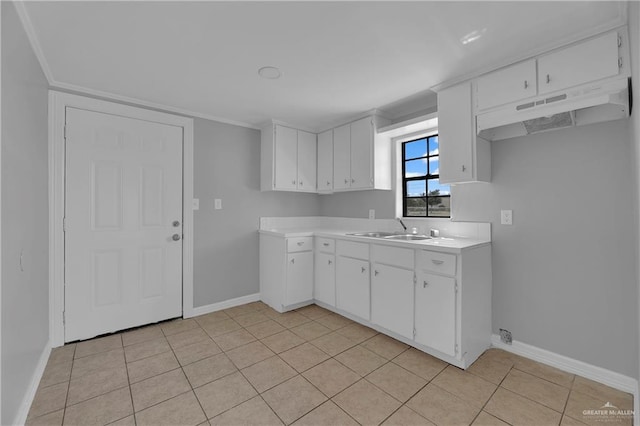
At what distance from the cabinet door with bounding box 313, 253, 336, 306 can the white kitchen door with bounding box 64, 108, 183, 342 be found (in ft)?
4.98

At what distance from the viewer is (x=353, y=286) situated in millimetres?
2859

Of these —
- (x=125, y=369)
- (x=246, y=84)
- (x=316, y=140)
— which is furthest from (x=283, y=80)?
(x=125, y=369)

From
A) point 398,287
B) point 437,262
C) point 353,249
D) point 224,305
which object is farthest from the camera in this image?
point 224,305

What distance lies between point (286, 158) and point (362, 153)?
96 cm

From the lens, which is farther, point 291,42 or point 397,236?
point 397,236

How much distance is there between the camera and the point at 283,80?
2.37m

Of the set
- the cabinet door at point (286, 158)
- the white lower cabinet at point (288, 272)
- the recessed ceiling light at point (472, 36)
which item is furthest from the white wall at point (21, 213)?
the recessed ceiling light at point (472, 36)

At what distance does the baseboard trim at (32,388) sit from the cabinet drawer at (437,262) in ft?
8.73

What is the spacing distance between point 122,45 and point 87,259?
1843 millimetres

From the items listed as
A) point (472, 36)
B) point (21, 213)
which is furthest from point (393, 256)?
point (21, 213)

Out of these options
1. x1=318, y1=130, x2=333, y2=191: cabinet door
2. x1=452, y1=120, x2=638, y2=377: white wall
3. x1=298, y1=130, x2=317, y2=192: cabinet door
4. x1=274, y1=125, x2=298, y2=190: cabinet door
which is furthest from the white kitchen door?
x1=452, y1=120, x2=638, y2=377: white wall

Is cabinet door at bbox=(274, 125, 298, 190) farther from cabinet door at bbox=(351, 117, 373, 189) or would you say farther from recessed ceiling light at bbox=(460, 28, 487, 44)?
recessed ceiling light at bbox=(460, 28, 487, 44)

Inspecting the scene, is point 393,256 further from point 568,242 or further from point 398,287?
point 568,242

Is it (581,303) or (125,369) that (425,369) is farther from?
(125,369)
